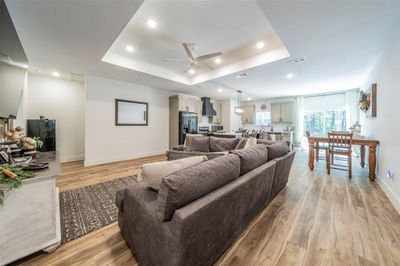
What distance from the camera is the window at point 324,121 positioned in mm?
6484

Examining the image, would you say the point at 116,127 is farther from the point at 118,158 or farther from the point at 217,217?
the point at 217,217

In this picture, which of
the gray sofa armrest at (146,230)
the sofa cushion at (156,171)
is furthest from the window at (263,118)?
the gray sofa armrest at (146,230)

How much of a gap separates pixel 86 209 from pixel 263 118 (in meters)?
8.15

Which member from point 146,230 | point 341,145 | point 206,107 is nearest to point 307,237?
point 146,230

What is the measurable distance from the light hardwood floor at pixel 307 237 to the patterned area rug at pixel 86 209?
14 centimetres

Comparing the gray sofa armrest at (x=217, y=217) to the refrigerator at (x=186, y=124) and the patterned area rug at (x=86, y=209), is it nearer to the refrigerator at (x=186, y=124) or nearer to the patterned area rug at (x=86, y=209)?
the patterned area rug at (x=86, y=209)

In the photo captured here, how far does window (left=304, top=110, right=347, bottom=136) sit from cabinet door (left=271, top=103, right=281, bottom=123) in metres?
1.11

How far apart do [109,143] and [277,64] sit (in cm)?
488

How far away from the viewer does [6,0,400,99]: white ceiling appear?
6.15ft

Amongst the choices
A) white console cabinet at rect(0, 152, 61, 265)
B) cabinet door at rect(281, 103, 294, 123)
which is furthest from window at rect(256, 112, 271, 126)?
white console cabinet at rect(0, 152, 61, 265)

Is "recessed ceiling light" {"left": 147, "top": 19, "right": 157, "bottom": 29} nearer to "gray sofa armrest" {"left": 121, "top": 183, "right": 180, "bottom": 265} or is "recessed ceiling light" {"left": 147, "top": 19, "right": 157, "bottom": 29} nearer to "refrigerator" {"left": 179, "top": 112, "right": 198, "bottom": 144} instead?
"gray sofa armrest" {"left": 121, "top": 183, "right": 180, "bottom": 265}

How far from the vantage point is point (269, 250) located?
1499 millimetres

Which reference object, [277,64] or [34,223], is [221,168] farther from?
[277,64]

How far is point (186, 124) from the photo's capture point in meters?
6.22
